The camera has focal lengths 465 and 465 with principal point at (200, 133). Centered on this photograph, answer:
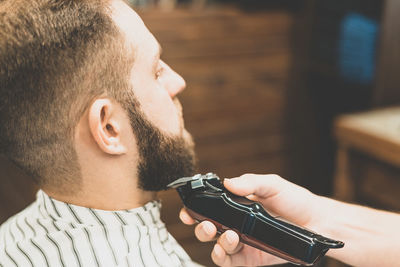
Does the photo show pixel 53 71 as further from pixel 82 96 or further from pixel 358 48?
pixel 358 48

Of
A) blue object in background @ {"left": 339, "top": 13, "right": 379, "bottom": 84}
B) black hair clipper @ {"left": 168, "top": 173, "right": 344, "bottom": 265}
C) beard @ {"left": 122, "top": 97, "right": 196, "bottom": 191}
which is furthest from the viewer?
blue object in background @ {"left": 339, "top": 13, "right": 379, "bottom": 84}

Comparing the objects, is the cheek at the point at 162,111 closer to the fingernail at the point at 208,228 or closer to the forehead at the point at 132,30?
the forehead at the point at 132,30

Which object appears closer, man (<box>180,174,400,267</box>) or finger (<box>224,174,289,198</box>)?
finger (<box>224,174,289,198</box>)

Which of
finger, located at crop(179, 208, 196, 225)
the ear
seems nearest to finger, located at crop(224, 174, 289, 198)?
finger, located at crop(179, 208, 196, 225)

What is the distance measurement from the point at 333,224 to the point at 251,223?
0.31m

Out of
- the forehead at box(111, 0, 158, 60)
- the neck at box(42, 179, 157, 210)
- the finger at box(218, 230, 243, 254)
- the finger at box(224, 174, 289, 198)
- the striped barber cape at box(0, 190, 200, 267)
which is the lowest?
the striped barber cape at box(0, 190, 200, 267)

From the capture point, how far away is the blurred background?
2.10m

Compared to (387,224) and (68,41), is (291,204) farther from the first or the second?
(68,41)

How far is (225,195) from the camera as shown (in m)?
0.82

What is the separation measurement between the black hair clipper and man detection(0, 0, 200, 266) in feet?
0.39

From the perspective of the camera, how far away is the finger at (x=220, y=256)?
91 cm

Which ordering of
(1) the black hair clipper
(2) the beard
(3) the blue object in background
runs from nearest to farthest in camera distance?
(1) the black hair clipper → (2) the beard → (3) the blue object in background

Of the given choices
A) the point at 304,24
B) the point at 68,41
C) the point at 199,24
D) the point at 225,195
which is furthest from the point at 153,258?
the point at 304,24

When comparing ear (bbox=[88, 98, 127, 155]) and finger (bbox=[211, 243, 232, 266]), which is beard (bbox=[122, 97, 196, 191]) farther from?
finger (bbox=[211, 243, 232, 266])
